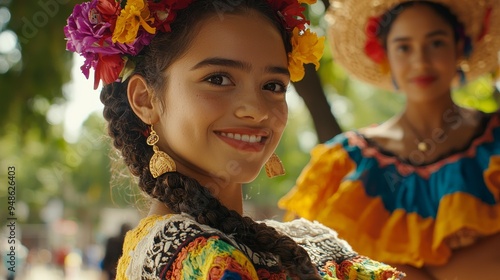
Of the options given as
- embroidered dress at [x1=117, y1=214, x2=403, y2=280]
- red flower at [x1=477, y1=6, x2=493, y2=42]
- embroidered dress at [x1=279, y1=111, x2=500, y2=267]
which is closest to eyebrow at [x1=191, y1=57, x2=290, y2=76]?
embroidered dress at [x1=117, y1=214, x2=403, y2=280]

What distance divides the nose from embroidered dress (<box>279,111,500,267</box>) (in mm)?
1323

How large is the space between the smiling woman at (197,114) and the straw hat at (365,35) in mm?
1449

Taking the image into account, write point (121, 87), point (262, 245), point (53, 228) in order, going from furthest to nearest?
1. point (53, 228)
2. point (121, 87)
3. point (262, 245)

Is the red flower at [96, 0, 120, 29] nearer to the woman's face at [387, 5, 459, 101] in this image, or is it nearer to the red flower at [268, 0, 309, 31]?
the red flower at [268, 0, 309, 31]

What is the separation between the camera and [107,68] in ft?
5.52

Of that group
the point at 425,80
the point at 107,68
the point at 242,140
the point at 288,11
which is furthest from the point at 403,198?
the point at 107,68

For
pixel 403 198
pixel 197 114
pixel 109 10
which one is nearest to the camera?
pixel 197 114

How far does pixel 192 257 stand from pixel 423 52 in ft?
6.08

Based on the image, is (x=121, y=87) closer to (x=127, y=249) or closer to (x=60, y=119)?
(x=127, y=249)

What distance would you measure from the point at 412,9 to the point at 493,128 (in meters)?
0.59

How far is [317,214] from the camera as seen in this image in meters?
2.89

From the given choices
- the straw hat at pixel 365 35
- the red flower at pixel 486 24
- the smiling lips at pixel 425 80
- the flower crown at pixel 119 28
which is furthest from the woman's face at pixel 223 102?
the red flower at pixel 486 24

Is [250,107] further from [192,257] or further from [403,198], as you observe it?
[403,198]

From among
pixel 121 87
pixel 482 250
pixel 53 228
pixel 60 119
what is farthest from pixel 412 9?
pixel 53 228
